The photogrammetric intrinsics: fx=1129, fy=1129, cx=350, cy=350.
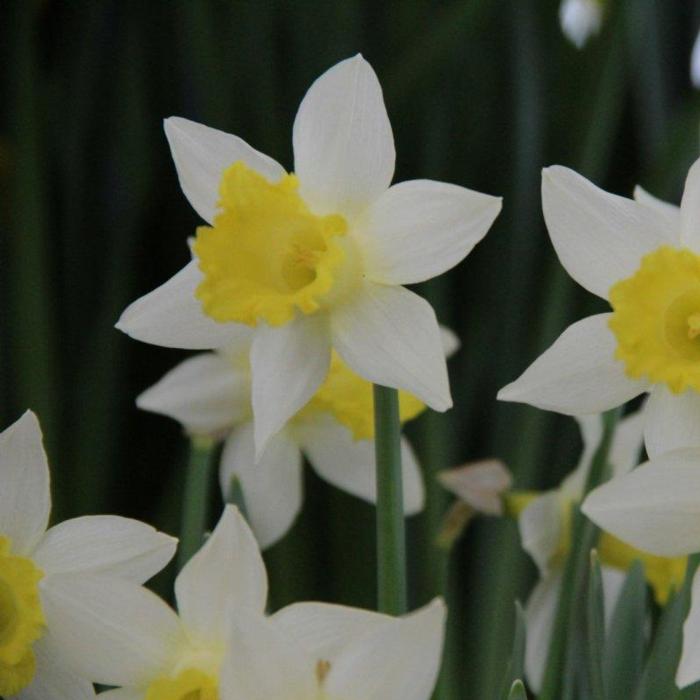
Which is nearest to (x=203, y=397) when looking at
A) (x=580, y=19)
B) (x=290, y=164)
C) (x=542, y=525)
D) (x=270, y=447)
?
(x=270, y=447)

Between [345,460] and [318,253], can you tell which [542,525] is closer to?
[345,460]

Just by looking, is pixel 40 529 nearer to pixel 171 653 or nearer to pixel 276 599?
pixel 171 653

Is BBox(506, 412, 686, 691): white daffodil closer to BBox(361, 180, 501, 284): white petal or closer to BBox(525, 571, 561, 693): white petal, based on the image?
BBox(525, 571, 561, 693): white petal

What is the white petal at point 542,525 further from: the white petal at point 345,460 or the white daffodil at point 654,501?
the white daffodil at point 654,501

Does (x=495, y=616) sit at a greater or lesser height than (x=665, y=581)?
lesser

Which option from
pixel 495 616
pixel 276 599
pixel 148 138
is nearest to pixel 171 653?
pixel 495 616

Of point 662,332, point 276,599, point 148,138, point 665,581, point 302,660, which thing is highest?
point 148,138

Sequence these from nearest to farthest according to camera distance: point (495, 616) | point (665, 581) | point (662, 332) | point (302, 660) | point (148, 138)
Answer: point (302, 660) → point (662, 332) → point (665, 581) → point (495, 616) → point (148, 138)

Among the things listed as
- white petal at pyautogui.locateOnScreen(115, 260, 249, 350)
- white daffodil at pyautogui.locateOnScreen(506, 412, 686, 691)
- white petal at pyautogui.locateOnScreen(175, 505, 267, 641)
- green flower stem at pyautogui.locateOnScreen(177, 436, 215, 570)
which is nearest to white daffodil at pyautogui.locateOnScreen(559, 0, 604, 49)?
white daffodil at pyautogui.locateOnScreen(506, 412, 686, 691)
